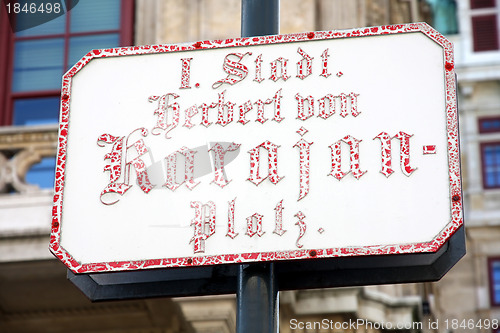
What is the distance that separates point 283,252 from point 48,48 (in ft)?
19.8

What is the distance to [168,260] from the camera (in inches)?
193

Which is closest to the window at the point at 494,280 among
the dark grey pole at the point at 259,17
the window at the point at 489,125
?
the window at the point at 489,125

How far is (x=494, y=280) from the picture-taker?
25.9 metres

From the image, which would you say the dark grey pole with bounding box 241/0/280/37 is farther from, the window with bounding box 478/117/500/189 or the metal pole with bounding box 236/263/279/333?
the window with bounding box 478/117/500/189

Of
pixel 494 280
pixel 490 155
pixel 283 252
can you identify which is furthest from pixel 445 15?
pixel 283 252

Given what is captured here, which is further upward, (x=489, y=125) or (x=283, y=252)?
(x=489, y=125)

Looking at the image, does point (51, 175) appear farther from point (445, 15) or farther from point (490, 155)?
point (445, 15)

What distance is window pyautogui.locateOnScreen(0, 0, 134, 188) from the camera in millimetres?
10070

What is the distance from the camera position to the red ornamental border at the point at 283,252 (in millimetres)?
4746

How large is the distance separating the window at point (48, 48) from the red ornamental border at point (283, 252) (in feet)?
15.1

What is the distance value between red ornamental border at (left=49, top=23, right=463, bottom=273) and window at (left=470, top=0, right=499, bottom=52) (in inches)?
917

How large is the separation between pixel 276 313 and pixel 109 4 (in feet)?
20.5

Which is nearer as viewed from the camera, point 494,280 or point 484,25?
point 494,280

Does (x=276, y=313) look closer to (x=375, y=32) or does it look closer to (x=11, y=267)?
(x=375, y=32)
